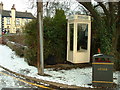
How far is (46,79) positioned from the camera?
6242 mm

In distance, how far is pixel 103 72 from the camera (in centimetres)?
531

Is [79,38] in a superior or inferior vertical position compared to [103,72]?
superior

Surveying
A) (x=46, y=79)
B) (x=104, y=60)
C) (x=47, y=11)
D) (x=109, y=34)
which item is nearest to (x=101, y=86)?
(x=104, y=60)

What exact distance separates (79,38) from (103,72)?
408 cm

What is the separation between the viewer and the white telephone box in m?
8.62

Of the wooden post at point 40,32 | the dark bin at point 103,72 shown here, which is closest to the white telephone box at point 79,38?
the wooden post at point 40,32

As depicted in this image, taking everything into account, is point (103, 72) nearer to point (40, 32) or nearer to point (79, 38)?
point (40, 32)

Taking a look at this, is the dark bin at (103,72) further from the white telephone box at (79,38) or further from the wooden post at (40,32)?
the white telephone box at (79,38)

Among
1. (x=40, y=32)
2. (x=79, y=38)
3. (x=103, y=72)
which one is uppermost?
(x=40, y=32)

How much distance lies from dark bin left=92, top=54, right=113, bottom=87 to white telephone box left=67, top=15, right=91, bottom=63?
10.9ft

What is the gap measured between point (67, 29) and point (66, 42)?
0.84 m

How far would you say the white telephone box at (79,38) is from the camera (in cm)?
862

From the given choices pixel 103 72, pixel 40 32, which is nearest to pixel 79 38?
pixel 40 32

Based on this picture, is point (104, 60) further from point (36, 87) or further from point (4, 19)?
point (4, 19)
